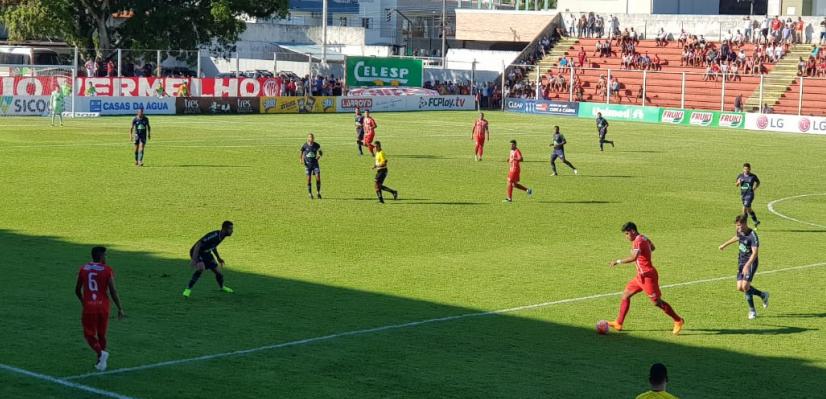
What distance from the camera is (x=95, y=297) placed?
1458 centimetres

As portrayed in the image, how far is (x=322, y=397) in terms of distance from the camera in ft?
45.9

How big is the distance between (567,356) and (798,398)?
3254mm

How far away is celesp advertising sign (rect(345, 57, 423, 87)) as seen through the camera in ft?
264

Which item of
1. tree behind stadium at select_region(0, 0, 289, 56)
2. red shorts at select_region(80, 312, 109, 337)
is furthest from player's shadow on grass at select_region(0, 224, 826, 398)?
tree behind stadium at select_region(0, 0, 289, 56)

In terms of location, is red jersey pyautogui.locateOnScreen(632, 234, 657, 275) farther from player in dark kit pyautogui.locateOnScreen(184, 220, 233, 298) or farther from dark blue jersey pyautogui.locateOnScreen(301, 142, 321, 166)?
dark blue jersey pyautogui.locateOnScreen(301, 142, 321, 166)

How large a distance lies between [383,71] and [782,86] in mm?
26780

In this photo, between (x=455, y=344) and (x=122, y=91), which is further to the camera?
(x=122, y=91)

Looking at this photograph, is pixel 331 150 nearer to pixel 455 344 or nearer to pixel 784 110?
pixel 455 344

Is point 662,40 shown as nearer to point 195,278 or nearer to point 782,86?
point 782,86

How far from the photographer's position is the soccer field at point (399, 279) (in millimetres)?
15188

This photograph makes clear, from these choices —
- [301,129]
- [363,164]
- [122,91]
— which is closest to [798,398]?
[363,164]

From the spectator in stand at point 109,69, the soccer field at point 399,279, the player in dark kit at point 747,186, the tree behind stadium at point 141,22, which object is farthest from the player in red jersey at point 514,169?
the tree behind stadium at point 141,22

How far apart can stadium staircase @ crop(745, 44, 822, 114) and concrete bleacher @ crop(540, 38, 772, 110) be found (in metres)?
0.81

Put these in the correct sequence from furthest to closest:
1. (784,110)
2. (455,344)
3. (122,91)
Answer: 1. (784,110)
2. (122,91)
3. (455,344)
